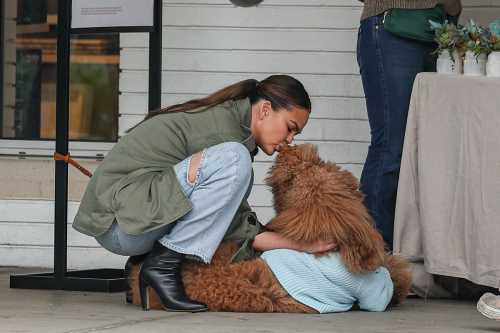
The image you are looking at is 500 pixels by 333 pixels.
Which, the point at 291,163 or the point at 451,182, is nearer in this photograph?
the point at 291,163

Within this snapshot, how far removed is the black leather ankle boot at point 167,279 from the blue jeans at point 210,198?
0.03m

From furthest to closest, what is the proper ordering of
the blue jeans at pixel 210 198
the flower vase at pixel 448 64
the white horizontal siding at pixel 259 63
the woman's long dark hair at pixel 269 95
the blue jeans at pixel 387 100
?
the white horizontal siding at pixel 259 63 < the blue jeans at pixel 387 100 < the flower vase at pixel 448 64 < the woman's long dark hair at pixel 269 95 < the blue jeans at pixel 210 198

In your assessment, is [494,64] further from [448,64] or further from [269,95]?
[269,95]

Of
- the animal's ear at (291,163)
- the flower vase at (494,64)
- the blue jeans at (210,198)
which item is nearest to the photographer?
the blue jeans at (210,198)

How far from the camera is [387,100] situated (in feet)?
11.0

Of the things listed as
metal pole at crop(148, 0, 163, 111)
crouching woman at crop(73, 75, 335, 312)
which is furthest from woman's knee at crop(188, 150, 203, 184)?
metal pole at crop(148, 0, 163, 111)

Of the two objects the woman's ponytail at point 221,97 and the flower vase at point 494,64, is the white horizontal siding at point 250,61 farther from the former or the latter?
the woman's ponytail at point 221,97

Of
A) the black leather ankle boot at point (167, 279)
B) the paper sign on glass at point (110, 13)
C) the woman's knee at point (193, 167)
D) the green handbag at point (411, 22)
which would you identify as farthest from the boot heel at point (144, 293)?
the green handbag at point (411, 22)

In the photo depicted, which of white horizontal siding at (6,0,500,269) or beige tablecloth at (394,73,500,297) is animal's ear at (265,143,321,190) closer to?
beige tablecloth at (394,73,500,297)

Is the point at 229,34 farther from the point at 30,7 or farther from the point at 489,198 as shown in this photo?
the point at 489,198

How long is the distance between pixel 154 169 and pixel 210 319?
21.7 inches

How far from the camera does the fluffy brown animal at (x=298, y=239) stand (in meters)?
2.69

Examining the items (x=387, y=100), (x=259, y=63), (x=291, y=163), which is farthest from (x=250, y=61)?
(x=291, y=163)

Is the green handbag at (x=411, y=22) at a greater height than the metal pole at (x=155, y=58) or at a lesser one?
greater
